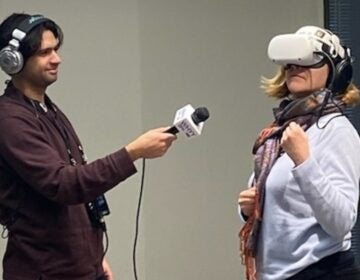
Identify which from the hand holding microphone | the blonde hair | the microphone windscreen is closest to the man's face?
the hand holding microphone

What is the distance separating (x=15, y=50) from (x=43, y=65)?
105 millimetres

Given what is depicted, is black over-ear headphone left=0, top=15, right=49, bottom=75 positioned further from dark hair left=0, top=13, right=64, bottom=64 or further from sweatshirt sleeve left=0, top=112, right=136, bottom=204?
sweatshirt sleeve left=0, top=112, right=136, bottom=204

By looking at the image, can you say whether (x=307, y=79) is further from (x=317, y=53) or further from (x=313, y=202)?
(x=313, y=202)

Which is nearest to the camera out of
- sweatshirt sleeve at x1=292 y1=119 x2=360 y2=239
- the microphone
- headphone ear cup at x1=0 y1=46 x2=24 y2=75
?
sweatshirt sleeve at x1=292 y1=119 x2=360 y2=239

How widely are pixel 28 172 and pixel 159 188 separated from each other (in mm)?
1691

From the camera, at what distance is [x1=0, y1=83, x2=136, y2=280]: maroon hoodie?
219cm

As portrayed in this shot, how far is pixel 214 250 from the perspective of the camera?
3.95m

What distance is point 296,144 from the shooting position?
206 centimetres

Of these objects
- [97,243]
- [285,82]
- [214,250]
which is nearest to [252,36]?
[214,250]

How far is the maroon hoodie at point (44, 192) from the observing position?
7.17 feet

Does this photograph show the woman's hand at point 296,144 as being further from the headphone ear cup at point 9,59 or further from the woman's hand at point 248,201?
the headphone ear cup at point 9,59

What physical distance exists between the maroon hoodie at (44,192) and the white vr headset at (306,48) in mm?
554

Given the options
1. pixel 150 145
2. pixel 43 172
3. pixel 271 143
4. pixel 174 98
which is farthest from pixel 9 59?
pixel 174 98

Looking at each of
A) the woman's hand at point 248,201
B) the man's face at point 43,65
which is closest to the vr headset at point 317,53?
the woman's hand at point 248,201
